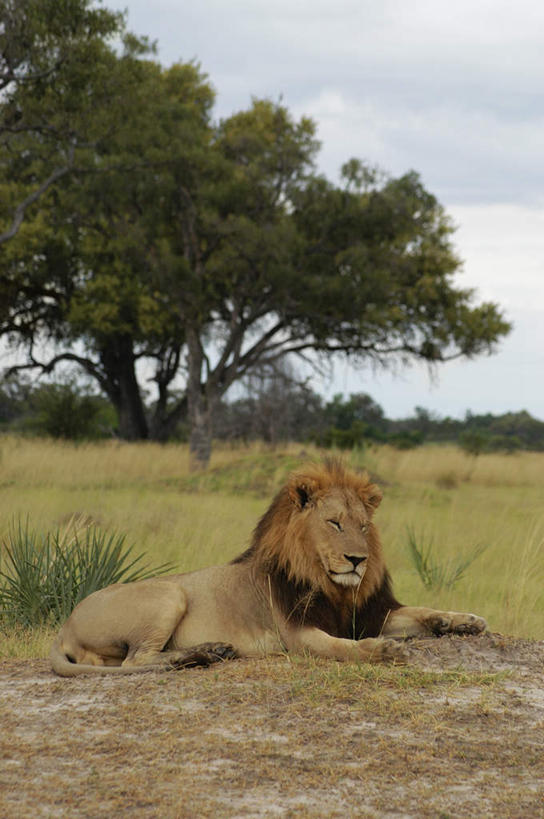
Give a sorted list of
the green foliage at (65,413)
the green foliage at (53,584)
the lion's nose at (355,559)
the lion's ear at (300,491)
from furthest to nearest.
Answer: the green foliage at (65,413) → the green foliage at (53,584) → the lion's ear at (300,491) → the lion's nose at (355,559)

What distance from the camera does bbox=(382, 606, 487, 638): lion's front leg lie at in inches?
219

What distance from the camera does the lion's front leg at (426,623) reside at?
5.57 meters

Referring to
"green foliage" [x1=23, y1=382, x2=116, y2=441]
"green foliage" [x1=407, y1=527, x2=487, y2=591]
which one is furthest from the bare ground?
"green foliage" [x1=23, y1=382, x2=116, y2=441]

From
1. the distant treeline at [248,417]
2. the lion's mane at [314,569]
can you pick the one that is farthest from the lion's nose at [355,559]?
the distant treeline at [248,417]

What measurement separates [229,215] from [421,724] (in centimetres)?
2253

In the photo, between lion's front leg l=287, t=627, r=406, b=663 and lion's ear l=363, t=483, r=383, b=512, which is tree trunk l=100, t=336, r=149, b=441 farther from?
lion's front leg l=287, t=627, r=406, b=663

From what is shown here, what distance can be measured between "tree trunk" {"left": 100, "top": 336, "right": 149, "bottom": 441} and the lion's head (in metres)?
28.0

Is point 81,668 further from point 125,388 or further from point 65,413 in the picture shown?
point 125,388

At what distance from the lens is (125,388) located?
3331 cm

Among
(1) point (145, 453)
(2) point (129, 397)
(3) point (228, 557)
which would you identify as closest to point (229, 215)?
(1) point (145, 453)

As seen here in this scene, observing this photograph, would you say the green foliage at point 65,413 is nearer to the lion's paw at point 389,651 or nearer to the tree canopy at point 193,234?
the tree canopy at point 193,234

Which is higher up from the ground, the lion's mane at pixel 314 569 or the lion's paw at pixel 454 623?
the lion's mane at pixel 314 569

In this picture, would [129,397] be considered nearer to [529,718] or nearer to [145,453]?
[145,453]

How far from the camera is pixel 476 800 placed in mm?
3490
